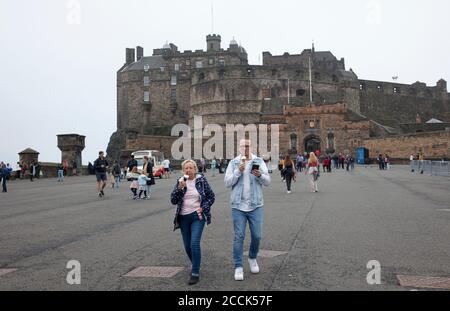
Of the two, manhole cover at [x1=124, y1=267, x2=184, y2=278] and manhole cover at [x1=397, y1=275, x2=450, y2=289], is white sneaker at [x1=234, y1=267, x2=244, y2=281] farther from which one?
manhole cover at [x1=397, y1=275, x2=450, y2=289]

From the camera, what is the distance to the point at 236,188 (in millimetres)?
5301

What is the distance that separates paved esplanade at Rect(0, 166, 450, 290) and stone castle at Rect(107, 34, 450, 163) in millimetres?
31904

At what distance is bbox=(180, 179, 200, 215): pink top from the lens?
203 inches

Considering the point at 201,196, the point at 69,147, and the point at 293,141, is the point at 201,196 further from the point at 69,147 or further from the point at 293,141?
the point at 293,141

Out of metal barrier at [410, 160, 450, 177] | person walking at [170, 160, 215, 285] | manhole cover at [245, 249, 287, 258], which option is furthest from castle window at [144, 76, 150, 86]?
person walking at [170, 160, 215, 285]

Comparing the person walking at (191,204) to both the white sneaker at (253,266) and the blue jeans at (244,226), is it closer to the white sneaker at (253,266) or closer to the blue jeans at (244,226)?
the blue jeans at (244,226)

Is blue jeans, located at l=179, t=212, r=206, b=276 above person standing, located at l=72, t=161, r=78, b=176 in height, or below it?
below

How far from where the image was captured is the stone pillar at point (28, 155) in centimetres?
3006

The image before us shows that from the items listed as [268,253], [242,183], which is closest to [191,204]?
[242,183]

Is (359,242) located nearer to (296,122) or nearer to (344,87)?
(296,122)

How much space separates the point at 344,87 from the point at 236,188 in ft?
212

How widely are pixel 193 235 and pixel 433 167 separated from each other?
25.0 meters

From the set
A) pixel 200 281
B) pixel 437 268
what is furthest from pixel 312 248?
pixel 200 281
